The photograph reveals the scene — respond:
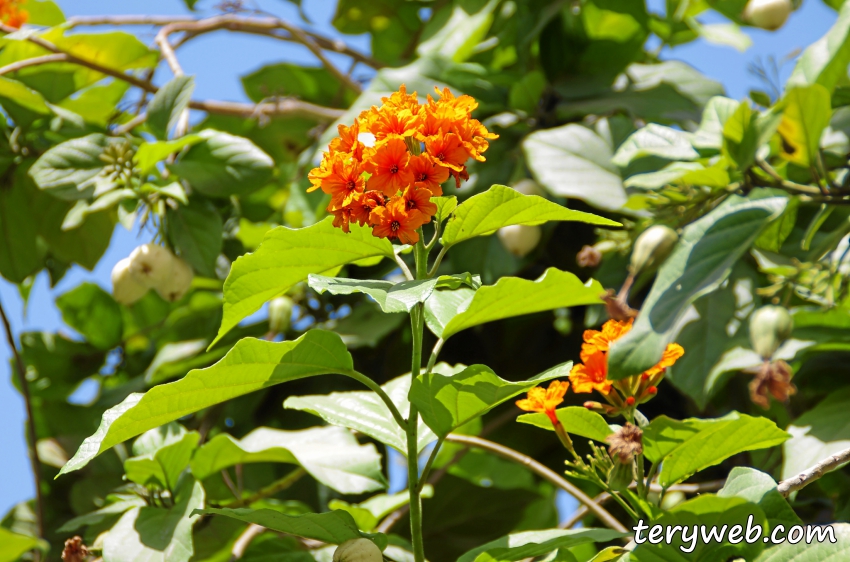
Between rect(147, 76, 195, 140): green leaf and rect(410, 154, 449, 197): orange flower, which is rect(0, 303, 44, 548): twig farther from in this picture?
rect(410, 154, 449, 197): orange flower

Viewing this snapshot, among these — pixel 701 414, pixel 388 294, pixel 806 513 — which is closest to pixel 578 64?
pixel 701 414

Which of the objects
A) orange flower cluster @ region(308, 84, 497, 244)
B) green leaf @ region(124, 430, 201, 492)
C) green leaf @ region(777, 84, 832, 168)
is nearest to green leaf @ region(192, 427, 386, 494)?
green leaf @ region(124, 430, 201, 492)

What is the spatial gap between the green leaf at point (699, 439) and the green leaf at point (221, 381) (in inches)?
Result: 9.4

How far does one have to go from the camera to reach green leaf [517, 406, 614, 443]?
0.56 m

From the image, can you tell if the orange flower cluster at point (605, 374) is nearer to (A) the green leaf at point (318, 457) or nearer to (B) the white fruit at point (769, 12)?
(A) the green leaf at point (318, 457)

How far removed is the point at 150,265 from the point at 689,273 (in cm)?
65

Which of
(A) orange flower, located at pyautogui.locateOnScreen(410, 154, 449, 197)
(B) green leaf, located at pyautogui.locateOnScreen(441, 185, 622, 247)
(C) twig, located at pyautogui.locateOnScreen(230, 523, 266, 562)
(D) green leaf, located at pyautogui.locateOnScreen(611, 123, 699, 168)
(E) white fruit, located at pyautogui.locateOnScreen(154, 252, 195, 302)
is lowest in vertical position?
(C) twig, located at pyautogui.locateOnScreen(230, 523, 266, 562)

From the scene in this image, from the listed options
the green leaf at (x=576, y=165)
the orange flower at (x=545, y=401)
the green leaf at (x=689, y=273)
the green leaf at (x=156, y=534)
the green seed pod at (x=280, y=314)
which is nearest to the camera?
the green leaf at (x=689, y=273)

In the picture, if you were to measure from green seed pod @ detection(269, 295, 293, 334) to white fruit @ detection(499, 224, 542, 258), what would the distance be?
31cm

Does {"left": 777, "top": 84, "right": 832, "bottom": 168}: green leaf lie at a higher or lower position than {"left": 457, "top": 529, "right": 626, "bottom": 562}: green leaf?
higher

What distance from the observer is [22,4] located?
3.76 feet

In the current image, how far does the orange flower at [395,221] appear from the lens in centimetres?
48

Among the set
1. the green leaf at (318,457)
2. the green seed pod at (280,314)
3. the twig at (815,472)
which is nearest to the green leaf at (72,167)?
the green seed pod at (280,314)

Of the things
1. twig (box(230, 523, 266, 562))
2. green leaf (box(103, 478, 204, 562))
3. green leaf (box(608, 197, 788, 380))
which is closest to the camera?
green leaf (box(608, 197, 788, 380))
